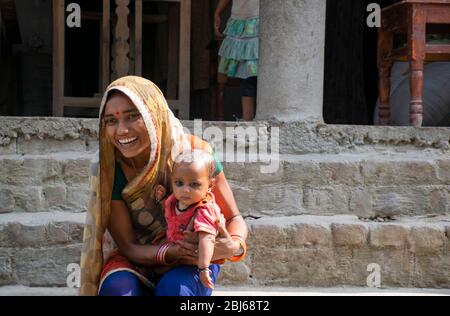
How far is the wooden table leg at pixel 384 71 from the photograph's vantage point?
5965 millimetres

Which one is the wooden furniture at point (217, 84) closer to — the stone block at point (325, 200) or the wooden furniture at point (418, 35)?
the wooden furniture at point (418, 35)

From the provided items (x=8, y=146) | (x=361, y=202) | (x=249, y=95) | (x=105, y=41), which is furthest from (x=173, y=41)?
(x=361, y=202)

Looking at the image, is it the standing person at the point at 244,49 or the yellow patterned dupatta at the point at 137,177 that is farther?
the standing person at the point at 244,49

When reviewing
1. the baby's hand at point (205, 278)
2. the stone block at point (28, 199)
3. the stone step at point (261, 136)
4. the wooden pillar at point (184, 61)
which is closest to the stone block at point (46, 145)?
the stone step at point (261, 136)

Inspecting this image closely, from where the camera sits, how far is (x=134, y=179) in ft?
10.8

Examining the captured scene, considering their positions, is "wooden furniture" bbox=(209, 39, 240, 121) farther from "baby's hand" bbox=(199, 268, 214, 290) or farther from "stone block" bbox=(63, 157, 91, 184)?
"baby's hand" bbox=(199, 268, 214, 290)

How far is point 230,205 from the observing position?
11.2 feet

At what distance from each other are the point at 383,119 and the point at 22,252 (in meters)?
2.73

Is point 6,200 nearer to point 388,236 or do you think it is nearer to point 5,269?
point 5,269

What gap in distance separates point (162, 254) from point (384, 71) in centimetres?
328

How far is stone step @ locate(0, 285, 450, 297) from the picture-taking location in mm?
4571

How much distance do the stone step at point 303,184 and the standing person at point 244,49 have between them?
1.04 m

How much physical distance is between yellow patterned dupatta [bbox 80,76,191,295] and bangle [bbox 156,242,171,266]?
13cm

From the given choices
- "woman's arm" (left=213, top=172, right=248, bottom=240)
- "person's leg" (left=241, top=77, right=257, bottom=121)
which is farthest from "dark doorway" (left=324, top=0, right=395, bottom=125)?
"woman's arm" (left=213, top=172, right=248, bottom=240)
